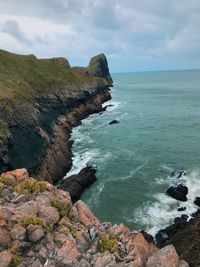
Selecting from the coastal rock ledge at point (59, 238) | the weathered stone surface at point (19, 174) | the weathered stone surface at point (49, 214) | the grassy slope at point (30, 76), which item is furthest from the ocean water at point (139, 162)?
the weathered stone surface at point (49, 214)

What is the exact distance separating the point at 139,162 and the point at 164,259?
166 feet

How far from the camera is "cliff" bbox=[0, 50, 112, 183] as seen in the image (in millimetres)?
60000

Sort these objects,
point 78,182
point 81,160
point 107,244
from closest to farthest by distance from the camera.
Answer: point 107,244 < point 78,182 < point 81,160

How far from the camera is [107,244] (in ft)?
70.3

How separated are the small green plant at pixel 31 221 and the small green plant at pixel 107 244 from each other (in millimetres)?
3841

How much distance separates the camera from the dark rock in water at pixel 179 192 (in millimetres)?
54156

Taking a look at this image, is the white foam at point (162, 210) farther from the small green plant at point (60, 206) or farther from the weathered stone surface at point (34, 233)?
the weathered stone surface at point (34, 233)

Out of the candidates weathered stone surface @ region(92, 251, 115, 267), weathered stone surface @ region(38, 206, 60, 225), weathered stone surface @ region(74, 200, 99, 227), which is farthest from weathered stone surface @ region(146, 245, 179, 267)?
weathered stone surface @ region(38, 206, 60, 225)

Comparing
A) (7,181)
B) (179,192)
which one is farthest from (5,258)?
(179,192)

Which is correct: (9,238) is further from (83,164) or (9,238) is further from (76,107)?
(76,107)

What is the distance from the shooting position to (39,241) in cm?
2075

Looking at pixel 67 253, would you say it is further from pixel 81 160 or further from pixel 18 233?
pixel 81 160

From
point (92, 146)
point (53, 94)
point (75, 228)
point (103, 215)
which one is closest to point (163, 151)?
point (92, 146)

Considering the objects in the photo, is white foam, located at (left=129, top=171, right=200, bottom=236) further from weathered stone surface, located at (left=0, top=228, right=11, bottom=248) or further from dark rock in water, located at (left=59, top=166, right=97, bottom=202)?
weathered stone surface, located at (left=0, top=228, right=11, bottom=248)
